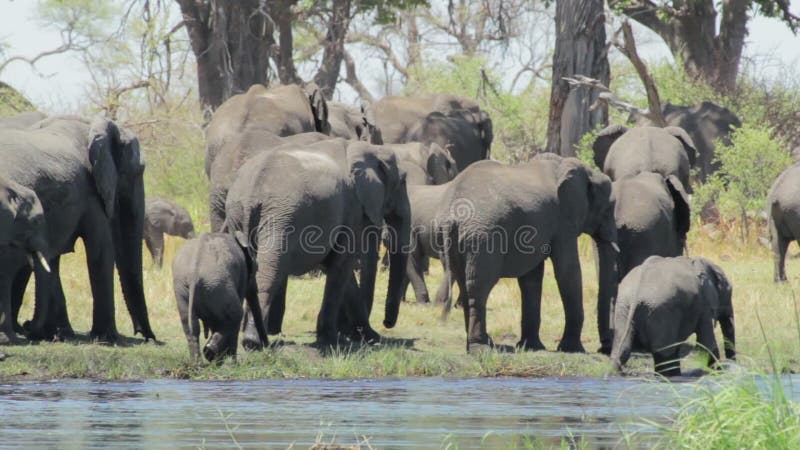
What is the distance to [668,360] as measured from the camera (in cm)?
1352

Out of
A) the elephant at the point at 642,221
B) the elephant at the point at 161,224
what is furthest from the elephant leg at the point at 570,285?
the elephant at the point at 161,224

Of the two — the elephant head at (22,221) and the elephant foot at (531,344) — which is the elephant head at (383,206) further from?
the elephant head at (22,221)

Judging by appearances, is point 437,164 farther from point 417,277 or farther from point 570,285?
point 570,285

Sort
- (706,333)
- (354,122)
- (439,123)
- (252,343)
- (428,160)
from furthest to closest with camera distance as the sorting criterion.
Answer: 1. (439,123)
2. (428,160)
3. (354,122)
4. (706,333)
5. (252,343)

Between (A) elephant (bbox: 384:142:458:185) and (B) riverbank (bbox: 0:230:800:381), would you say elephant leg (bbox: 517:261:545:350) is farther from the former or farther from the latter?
(A) elephant (bbox: 384:142:458:185)

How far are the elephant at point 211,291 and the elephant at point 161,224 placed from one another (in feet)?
30.4

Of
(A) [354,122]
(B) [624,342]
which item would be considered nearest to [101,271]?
(B) [624,342]

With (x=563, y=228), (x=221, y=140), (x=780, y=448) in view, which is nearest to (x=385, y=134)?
(x=221, y=140)

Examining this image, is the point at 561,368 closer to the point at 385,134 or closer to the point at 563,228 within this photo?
the point at 563,228

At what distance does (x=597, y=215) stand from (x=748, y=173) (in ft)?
35.4

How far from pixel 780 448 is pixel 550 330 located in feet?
30.8

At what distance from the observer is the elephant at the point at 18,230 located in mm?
→ 12406

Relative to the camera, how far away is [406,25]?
190ft

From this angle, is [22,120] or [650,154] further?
[650,154]
